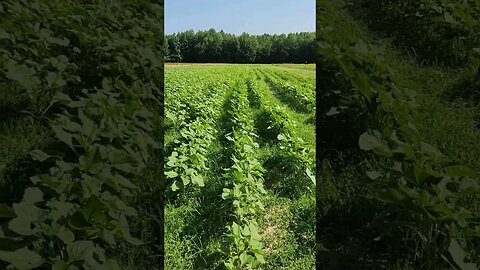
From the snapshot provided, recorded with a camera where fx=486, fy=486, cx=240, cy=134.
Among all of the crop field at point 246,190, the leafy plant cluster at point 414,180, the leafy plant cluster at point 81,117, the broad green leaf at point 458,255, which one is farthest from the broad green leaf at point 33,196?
the broad green leaf at point 458,255

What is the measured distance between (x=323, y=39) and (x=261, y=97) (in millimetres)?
1308

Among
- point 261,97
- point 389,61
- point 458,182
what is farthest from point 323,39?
point 458,182

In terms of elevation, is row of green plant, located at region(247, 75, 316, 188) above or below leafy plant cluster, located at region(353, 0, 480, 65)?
below

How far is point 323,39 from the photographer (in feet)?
12.9

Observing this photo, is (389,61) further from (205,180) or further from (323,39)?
(205,180)

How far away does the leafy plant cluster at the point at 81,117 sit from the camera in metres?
1.74

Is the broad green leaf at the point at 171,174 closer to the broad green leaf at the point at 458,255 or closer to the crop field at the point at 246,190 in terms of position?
the crop field at the point at 246,190

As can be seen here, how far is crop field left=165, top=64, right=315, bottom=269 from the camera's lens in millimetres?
2441

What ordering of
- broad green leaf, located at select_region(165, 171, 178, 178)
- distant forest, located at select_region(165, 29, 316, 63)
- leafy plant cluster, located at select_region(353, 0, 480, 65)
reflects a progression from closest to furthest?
broad green leaf, located at select_region(165, 171, 178, 178)
distant forest, located at select_region(165, 29, 316, 63)
leafy plant cluster, located at select_region(353, 0, 480, 65)

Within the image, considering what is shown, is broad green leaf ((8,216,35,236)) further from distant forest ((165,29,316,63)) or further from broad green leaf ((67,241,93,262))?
distant forest ((165,29,316,63))

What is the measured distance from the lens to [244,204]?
274 cm

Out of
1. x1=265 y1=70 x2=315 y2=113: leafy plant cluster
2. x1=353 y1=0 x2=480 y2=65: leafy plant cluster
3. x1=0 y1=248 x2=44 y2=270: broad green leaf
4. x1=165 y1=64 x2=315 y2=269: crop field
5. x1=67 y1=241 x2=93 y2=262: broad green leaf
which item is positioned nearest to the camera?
x1=0 y1=248 x2=44 y2=270: broad green leaf

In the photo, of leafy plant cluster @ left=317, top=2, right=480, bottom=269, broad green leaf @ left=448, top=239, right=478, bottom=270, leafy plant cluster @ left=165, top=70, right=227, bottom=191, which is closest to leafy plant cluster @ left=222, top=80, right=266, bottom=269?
leafy plant cluster @ left=165, top=70, right=227, bottom=191

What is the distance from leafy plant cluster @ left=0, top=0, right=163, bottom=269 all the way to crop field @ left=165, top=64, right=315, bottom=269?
34 centimetres
